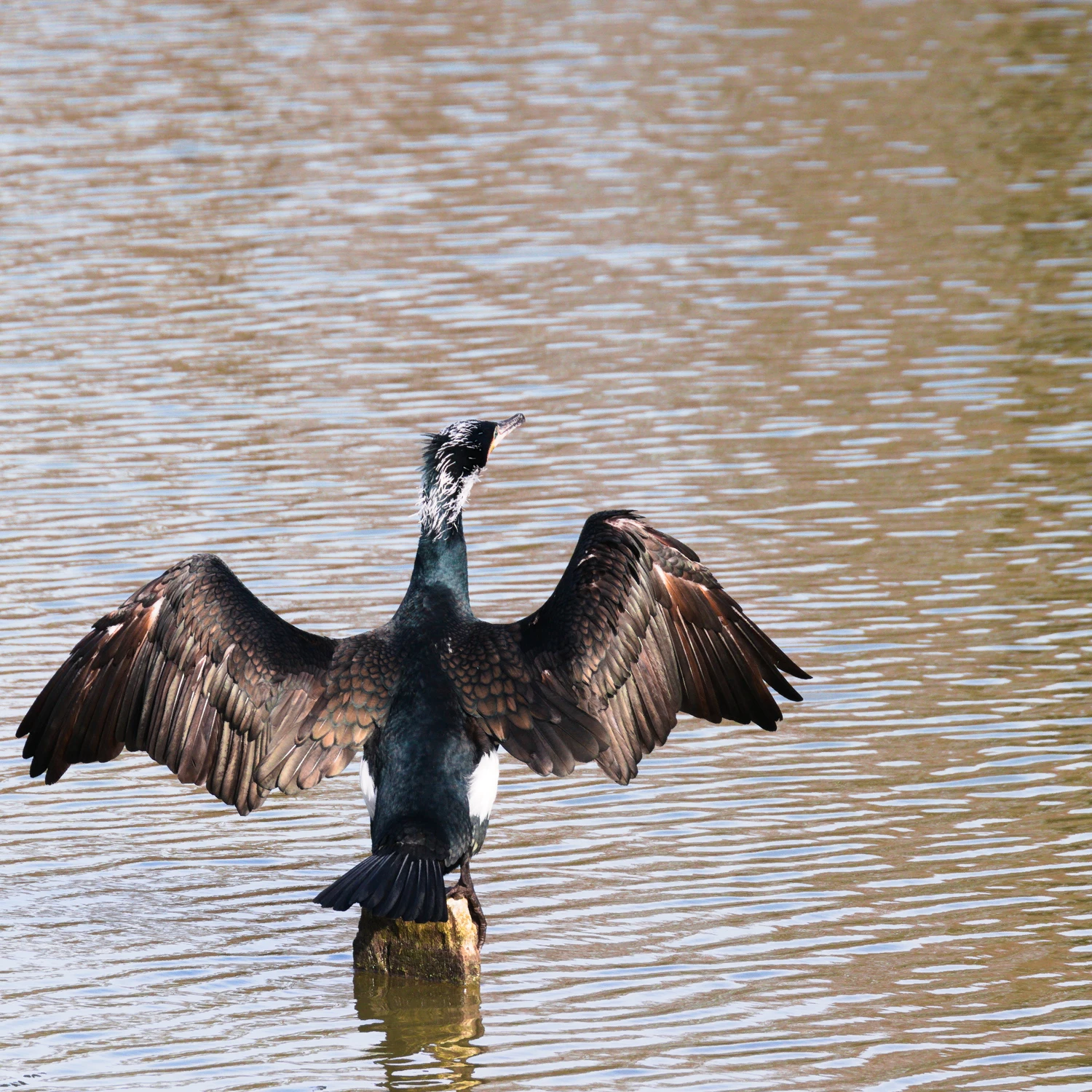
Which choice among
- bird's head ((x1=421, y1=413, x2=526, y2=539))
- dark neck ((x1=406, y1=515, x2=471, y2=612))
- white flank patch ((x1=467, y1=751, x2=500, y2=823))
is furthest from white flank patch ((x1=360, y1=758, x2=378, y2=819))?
bird's head ((x1=421, y1=413, x2=526, y2=539))

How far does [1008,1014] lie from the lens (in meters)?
7.36


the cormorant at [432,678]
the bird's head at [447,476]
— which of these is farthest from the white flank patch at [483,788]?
the bird's head at [447,476]

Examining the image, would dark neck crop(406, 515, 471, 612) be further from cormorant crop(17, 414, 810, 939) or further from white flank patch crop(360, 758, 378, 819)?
white flank patch crop(360, 758, 378, 819)

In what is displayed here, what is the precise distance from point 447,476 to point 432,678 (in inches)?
32.3

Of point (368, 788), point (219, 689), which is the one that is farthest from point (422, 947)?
point (219, 689)

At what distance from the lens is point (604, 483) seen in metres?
13.6

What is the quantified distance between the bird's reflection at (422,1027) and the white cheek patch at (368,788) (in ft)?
2.09

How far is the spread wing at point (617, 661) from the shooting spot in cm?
798

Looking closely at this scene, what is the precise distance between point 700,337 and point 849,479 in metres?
3.47

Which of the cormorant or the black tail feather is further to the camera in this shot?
the cormorant

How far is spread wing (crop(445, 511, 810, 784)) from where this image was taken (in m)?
7.98

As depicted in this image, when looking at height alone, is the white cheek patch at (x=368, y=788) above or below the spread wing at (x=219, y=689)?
below

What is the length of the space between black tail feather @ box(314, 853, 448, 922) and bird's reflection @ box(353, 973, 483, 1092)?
0.55m

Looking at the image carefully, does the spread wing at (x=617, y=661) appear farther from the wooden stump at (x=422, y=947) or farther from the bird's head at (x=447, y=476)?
the wooden stump at (x=422, y=947)
